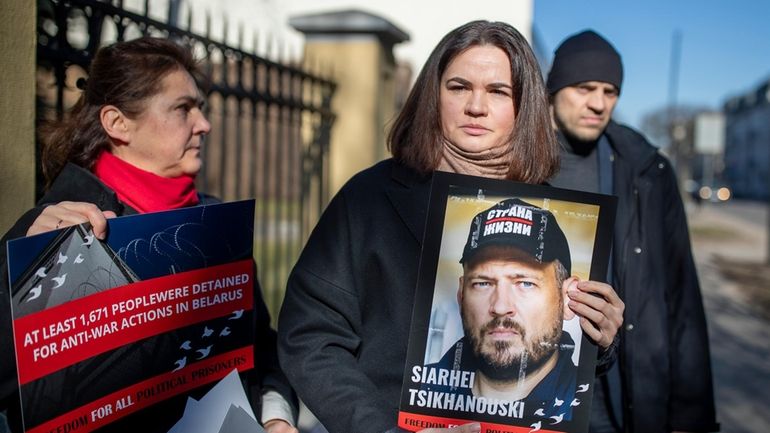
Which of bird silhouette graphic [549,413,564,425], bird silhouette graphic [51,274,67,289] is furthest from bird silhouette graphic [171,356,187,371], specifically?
bird silhouette graphic [549,413,564,425]

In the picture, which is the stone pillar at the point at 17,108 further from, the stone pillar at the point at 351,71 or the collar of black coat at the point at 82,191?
the stone pillar at the point at 351,71

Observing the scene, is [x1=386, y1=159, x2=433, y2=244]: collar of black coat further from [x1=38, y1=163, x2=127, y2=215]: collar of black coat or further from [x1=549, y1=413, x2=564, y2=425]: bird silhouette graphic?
[x1=38, y1=163, x2=127, y2=215]: collar of black coat

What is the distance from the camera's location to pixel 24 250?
1.37 metres

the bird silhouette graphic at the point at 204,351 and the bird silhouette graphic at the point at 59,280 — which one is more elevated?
the bird silhouette graphic at the point at 59,280

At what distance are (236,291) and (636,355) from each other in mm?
1512

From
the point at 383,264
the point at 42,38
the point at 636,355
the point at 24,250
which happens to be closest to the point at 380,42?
the point at 42,38

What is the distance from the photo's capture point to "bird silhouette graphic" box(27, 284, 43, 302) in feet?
4.55

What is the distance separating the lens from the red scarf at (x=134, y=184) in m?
1.97

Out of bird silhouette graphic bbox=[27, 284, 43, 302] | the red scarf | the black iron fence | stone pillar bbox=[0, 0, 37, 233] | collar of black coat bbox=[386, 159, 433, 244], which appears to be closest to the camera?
bird silhouette graphic bbox=[27, 284, 43, 302]

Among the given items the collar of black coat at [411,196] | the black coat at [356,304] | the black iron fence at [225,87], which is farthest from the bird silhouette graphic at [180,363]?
the black iron fence at [225,87]

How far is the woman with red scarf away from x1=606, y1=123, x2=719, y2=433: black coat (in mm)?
1243

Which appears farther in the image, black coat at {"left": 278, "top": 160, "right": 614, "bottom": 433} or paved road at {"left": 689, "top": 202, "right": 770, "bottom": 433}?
paved road at {"left": 689, "top": 202, "right": 770, "bottom": 433}

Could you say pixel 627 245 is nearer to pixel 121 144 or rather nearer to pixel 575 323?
pixel 575 323

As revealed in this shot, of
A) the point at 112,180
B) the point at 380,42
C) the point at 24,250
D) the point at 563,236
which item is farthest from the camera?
the point at 380,42
